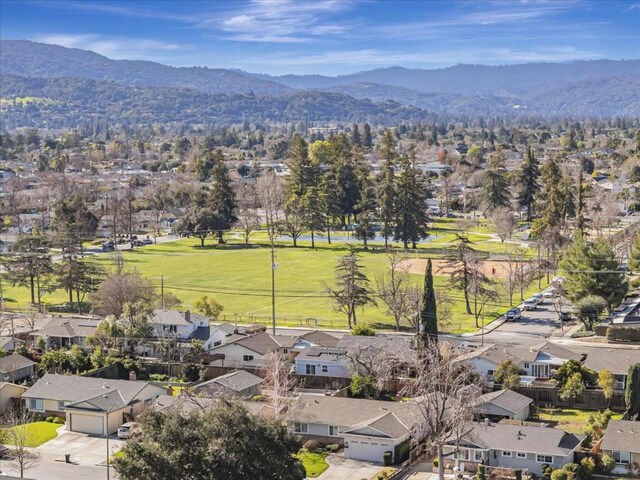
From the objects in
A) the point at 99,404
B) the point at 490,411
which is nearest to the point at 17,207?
the point at 99,404

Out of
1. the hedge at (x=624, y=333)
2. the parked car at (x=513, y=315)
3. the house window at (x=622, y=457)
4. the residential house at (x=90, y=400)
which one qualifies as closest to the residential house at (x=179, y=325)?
the residential house at (x=90, y=400)

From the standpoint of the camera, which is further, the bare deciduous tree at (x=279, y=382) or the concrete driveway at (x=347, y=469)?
the bare deciduous tree at (x=279, y=382)

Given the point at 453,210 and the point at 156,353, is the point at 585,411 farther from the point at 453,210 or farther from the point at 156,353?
the point at 453,210

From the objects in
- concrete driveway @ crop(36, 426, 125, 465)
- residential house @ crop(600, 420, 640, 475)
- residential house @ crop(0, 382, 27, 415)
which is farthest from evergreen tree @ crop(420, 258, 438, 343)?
residential house @ crop(0, 382, 27, 415)

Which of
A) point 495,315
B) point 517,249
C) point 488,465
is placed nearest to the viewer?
point 488,465

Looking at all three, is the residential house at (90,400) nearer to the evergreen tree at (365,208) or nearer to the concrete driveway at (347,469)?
the concrete driveway at (347,469)
